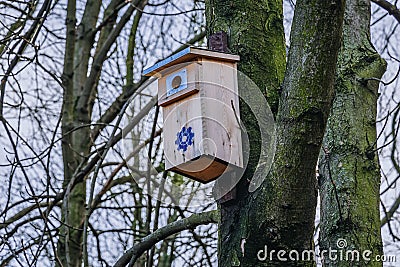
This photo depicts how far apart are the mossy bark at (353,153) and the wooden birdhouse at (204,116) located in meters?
0.52

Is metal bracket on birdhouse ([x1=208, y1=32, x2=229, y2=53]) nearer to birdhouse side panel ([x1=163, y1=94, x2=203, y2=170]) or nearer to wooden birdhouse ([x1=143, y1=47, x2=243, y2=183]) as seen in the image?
wooden birdhouse ([x1=143, y1=47, x2=243, y2=183])

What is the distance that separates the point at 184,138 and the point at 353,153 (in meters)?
0.79

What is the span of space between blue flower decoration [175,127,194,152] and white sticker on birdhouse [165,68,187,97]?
15 centimetres

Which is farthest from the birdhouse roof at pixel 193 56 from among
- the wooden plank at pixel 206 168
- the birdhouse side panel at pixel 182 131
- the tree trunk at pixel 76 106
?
the tree trunk at pixel 76 106

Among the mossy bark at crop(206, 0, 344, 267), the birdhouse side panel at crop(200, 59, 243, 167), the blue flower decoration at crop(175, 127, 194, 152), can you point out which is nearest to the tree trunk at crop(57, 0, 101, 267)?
the blue flower decoration at crop(175, 127, 194, 152)

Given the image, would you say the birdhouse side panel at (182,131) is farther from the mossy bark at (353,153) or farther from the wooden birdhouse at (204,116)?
the mossy bark at (353,153)

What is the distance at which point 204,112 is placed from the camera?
2477mm

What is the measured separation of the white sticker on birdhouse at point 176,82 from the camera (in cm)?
256

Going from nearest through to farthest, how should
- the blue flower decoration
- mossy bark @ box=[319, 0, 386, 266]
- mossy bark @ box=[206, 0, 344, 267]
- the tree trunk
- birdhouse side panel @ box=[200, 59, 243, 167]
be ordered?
mossy bark @ box=[206, 0, 344, 267]
birdhouse side panel @ box=[200, 59, 243, 167]
the blue flower decoration
mossy bark @ box=[319, 0, 386, 266]
the tree trunk

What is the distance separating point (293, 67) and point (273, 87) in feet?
1.27

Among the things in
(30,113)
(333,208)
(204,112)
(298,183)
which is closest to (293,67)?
(298,183)

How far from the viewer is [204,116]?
97.3 inches

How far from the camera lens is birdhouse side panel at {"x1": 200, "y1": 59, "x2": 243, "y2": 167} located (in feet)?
7.88

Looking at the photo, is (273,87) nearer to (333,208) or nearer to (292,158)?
(292,158)
